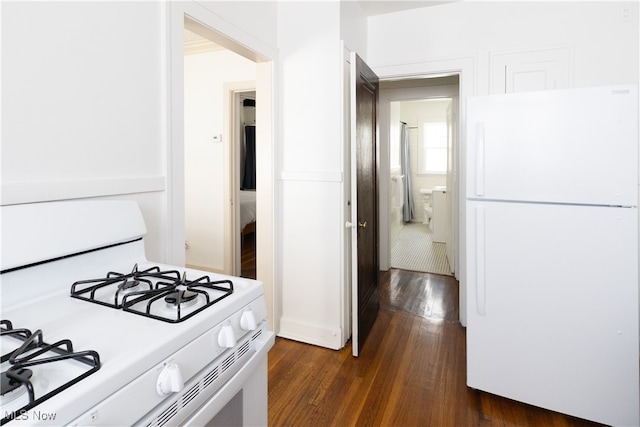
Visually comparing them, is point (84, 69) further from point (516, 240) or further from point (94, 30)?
point (516, 240)

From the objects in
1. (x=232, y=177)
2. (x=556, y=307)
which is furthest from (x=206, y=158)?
(x=556, y=307)

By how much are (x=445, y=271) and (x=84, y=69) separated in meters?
4.11

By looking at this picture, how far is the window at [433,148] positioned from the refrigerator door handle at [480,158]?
5908mm

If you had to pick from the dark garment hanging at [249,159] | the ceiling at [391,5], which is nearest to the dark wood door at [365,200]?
the ceiling at [391,5]

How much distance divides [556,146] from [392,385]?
61.3 inches

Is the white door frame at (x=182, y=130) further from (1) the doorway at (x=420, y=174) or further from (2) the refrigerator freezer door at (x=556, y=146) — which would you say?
(1) the doorway at (x=420, y=174)

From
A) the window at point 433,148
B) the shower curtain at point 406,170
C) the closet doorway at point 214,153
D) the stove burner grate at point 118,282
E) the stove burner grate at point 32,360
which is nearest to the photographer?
the stove burner grate at point 32,360

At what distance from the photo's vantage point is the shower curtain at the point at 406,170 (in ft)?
24.3

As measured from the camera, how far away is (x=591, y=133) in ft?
5.53

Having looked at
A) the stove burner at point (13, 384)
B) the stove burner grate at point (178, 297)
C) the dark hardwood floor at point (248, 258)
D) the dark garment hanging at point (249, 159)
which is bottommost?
the dark hardwood floor at point (248, 258)

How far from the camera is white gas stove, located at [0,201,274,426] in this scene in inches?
25.1

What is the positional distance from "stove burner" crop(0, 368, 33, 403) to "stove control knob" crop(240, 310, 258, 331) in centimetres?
47

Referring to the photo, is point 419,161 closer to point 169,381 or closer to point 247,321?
point 247,321

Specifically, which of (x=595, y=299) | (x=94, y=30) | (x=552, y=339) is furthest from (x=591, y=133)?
(x=94, y=30)
